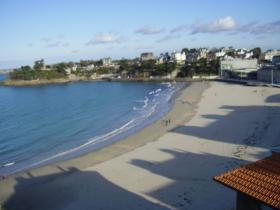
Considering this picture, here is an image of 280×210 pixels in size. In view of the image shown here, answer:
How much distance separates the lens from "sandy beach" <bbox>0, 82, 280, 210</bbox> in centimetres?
1441

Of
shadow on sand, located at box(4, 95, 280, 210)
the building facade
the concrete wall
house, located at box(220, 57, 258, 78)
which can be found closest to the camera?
shadow on sand, located at box(4, 95, 280, 210)

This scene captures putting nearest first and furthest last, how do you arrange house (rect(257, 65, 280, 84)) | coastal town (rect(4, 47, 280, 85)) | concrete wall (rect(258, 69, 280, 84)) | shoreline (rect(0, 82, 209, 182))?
shoreline (rect(0, 82, 209, 182)) < house (rect(257, 65, 280, 84)) < concrete wall (rect(258, 69, 280, 84)) < coastal town (rect(4, 47, 280, 85))

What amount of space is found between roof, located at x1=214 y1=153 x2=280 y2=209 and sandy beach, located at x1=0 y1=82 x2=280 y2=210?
188 inches

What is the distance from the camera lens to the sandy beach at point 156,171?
1441cm

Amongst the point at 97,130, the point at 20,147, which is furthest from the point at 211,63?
the point at 20,147

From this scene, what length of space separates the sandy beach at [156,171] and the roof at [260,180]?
4765mm

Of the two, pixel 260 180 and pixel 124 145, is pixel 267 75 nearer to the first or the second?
pixel 124 145

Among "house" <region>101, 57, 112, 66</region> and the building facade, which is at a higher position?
"house" <region>101, 57, 112, 66</region>

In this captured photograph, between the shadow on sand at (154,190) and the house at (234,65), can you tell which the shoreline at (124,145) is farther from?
the house at (234,65)

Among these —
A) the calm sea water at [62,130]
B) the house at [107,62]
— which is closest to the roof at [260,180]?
the calm sea water at [62,130]

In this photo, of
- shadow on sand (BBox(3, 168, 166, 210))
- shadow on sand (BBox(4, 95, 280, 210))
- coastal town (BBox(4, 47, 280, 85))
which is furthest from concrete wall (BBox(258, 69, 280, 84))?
shadow on sand (BBox(3, 168, 166, 210))

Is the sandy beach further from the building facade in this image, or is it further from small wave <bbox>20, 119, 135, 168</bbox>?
the building facade

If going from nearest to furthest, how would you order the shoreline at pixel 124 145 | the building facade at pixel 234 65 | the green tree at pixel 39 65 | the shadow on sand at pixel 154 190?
the shadow on sand at pixel 154 190 → the shoreline at pixel 124 145 → the building facade at pixel 234 65 → the green tree at pixel 39 65

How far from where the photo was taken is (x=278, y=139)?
22125 millimetres
